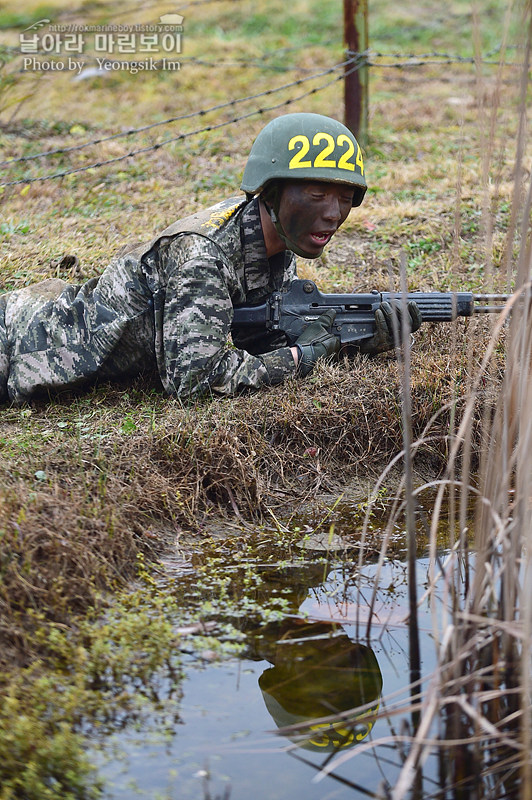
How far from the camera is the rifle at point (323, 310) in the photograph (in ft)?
13.5

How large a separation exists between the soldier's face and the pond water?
1470 millimetres

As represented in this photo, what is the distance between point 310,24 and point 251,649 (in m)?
11.3

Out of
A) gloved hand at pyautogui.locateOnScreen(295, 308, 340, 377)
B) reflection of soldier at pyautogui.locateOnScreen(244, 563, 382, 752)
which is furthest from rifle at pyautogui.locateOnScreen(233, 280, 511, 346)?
reflection of soldier at pyautogui.locateOnScreen(244, 563, 382, 752)

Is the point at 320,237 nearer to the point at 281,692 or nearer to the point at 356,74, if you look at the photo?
the point at 281,692

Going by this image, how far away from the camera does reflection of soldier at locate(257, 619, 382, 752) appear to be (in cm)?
231

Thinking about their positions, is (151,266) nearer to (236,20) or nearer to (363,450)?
(363,450)

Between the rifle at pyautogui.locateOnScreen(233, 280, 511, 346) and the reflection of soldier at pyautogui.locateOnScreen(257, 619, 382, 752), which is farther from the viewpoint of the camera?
the rifle at pyautogui.locateOnScreen(233, 280, 511, 346)

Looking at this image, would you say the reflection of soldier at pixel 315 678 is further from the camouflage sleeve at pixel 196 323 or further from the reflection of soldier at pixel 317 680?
the camouflage sleeve at pixel 196 323

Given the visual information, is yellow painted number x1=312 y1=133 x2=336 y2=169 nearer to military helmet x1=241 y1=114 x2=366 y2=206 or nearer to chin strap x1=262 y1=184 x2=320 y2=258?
military helmet x1=241 y1=114 x2=366 y2=206

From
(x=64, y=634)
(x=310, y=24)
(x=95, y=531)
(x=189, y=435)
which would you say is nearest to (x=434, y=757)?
(x=64, y=634)

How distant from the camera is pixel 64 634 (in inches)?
98.2

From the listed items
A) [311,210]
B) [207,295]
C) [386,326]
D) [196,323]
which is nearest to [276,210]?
[311,210]

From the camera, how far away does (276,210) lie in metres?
3.87

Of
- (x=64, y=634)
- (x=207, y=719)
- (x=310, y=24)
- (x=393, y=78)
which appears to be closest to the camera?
(x=207, y=719)
